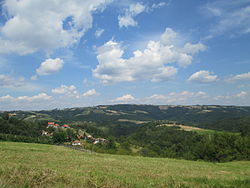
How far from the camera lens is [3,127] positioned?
10544 centimetres

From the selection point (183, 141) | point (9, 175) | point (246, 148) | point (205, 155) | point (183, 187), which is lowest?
point (183, 141)

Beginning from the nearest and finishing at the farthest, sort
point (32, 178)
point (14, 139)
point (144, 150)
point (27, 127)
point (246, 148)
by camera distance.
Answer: point (32, 178) < point (246, 148) < point (14, 139) < point (144, 150) < point (27, 127)

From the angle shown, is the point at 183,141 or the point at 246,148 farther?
the point at 183,141

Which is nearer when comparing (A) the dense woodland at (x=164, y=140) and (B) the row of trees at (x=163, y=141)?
(B) the row of trees at (x=163, y=141)

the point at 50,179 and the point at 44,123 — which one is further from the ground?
the point at 50,179

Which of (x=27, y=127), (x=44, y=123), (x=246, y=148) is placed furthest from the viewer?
(x=44, y=123)

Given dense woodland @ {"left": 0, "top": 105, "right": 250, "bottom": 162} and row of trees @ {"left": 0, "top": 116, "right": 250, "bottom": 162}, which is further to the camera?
dense woodland @ {"left": 0, "top": 105, "right": 250, "bottom": 162}

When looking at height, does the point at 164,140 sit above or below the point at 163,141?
below

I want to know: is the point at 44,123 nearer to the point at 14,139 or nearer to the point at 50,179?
the point at 14,139

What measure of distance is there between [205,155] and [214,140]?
20.2 feet

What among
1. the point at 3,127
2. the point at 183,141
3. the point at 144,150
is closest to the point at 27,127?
the point at 3,127

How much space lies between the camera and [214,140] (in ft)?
199

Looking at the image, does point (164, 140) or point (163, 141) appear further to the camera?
point (164, 140)

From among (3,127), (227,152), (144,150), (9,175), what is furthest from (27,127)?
(9,175)
